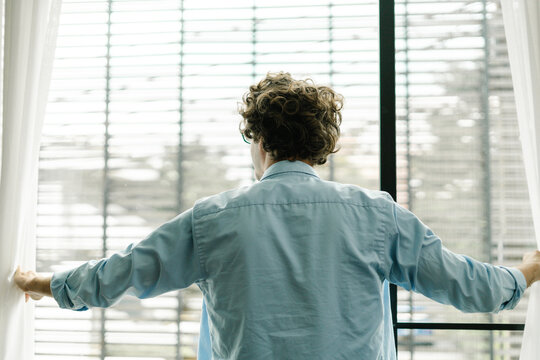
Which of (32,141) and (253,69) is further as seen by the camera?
(253,69)

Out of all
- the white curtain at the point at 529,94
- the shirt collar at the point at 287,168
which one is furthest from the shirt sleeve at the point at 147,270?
the white curtain at the point at 529,94

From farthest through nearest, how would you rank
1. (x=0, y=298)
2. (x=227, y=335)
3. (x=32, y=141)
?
(x=32, y=141) < (x=0, y=298) < (x=227, y=335)

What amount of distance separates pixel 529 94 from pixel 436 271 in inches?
28.5

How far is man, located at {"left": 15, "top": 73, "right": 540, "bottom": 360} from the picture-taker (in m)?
1.06

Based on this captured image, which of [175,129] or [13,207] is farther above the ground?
[175,129]

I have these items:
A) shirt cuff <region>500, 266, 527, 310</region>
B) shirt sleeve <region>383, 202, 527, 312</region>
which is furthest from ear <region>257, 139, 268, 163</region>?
shirt cuff <region>500, 266, 527, 310</region>

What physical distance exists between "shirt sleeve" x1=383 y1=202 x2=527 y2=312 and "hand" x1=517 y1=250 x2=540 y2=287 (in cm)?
17

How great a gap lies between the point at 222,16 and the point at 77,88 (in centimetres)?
61

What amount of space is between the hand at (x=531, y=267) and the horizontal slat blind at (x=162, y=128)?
0.56m

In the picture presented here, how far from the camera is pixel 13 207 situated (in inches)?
59.2

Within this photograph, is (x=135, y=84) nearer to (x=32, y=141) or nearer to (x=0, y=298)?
(x=32, y=141)

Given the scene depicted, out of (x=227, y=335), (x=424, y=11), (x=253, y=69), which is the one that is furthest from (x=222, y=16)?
(x=227, y=335)

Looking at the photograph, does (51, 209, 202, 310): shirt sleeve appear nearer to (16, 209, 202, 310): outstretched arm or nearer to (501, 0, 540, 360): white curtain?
(16, 209, 202, 310): outstretched arm

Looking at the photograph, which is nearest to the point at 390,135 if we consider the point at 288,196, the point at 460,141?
the point at 460,141
